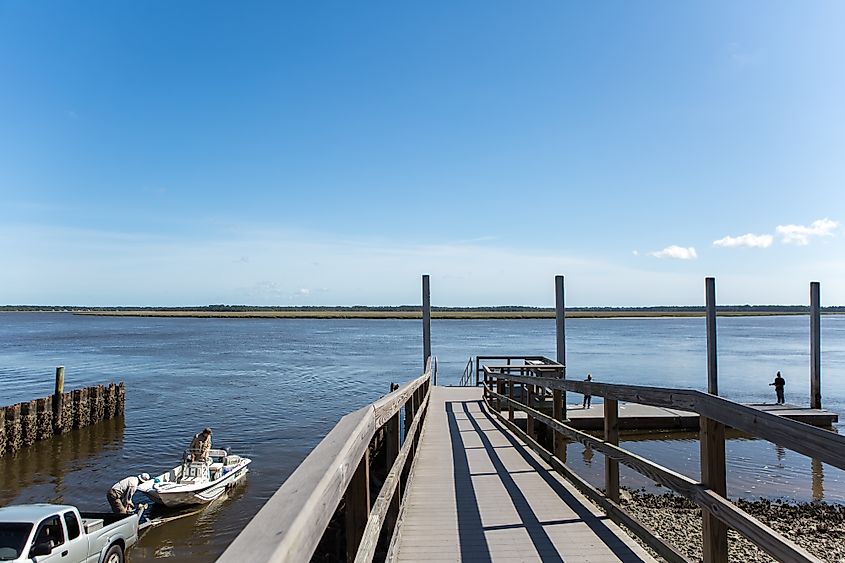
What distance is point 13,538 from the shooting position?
312 inches

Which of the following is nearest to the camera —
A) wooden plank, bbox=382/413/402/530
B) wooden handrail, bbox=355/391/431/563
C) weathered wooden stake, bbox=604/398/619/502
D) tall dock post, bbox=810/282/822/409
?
wooden handrail, bbox=355/391/431/563

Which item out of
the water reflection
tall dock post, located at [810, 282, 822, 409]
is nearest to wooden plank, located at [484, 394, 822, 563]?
the water reflection

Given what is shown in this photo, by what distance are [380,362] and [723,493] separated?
44.9 meters

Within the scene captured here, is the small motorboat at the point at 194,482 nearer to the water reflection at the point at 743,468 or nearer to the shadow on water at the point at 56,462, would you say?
the shadow on water at the point at 56,462

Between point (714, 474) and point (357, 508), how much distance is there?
1654 millimetres

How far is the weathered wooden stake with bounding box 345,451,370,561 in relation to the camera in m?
2.55

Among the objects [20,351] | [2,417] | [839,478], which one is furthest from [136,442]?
[20,351]

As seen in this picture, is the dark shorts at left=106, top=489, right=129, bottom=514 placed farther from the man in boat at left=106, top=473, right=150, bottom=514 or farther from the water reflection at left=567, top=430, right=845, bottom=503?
the water reflection at left=567, top=430, right=845, bottom=503

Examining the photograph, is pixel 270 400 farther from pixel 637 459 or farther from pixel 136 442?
pixel 637 459

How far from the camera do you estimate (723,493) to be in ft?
9.82

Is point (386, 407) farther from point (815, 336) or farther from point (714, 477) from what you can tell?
point (815, 336)

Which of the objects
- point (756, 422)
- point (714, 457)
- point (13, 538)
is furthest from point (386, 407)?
point (13, 538)

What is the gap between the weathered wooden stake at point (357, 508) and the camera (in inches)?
A: 100

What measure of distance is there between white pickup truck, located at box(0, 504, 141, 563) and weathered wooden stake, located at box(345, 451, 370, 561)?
23.2 feet
